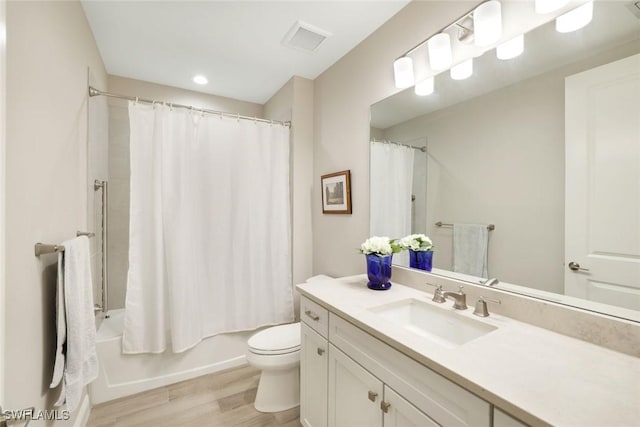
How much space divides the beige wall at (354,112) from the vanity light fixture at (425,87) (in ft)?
0.69

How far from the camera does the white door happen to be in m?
0.89

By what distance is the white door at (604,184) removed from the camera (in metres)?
0.89

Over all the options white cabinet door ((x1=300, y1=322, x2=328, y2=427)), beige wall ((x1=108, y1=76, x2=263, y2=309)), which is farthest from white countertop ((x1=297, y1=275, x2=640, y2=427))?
beige wall ((x1=108, y1=76, x2=263, y2=309))

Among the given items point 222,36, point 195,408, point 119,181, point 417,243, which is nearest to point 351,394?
point 417,243

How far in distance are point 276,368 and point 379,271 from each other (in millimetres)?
936

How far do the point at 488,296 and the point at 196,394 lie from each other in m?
2.06

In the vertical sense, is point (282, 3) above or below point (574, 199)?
above

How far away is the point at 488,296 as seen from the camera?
1.21 metres

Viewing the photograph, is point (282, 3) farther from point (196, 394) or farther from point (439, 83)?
point (196, 394)

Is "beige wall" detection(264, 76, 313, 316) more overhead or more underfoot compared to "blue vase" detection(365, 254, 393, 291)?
more overhead

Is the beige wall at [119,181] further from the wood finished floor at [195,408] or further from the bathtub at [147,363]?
the wood finished floor at [195,408]

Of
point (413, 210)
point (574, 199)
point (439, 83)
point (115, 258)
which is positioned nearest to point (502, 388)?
point (574, 199)

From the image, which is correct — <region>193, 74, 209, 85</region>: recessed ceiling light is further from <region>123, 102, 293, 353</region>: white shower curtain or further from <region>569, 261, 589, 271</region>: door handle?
<region>569, 261, 589, 271</region>: door handle

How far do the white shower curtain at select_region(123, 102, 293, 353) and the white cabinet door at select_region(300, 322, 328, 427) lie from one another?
38.7 inches
